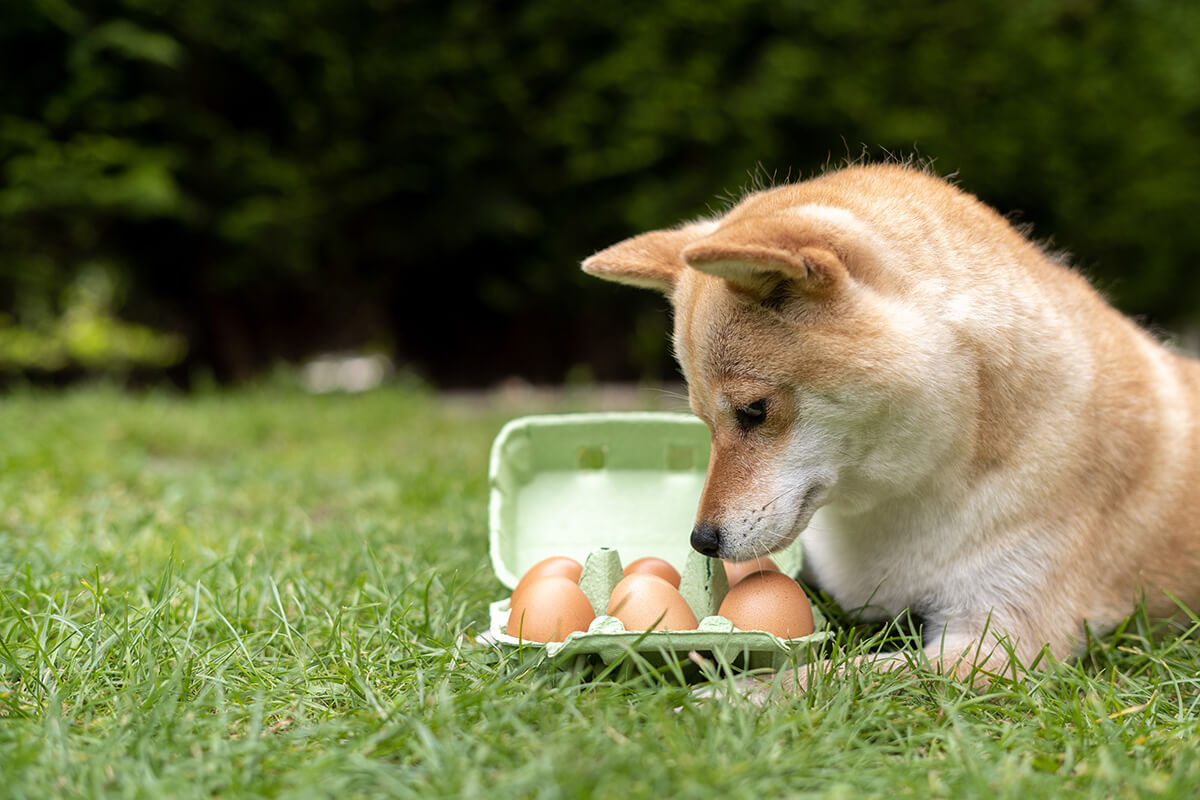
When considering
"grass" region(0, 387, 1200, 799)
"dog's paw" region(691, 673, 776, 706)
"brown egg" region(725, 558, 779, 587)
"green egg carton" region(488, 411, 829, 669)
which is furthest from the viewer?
"green egg carton" region(488, 411, 829, 669)

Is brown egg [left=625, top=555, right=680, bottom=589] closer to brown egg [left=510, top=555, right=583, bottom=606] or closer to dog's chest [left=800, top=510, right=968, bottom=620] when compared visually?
brown egg [left=510, top=555, right=583, bottom=606]

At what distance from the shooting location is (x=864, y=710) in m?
1.90

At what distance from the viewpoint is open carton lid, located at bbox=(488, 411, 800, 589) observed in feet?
9.41

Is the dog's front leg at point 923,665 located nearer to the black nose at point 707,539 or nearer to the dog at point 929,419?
the dog at point 929,419

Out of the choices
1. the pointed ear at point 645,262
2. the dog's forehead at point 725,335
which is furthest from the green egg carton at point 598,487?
the dog's forehead at point 725,335

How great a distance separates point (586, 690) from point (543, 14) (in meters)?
5.18

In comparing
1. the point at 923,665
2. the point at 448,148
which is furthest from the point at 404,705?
the point at 448,148

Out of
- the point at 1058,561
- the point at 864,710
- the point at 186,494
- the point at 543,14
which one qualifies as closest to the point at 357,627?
the point at 864,710

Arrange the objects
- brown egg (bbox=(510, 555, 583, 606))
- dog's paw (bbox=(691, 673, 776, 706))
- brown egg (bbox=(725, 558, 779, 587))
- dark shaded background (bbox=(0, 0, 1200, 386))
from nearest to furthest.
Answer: dog's paw (bbox=(691, 673, 776, 706))
brown egg (bbox=(510, 555, 583, 606))
brown egg (bbox=(725, 558, 779, 587))
dark shaded background (bbox=(0, 0, 1200, 386))

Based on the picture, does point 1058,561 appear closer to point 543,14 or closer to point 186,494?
point 186,494

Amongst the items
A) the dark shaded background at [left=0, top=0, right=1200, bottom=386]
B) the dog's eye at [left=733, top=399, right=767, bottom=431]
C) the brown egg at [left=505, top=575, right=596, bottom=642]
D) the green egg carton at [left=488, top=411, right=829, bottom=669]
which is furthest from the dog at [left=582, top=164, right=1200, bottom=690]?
the dark shaded background at [left=0, top=0, right=1200, bottom=386]

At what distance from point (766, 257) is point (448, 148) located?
478 centimetres

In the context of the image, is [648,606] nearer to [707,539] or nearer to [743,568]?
[707,539]

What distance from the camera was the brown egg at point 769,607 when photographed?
2.12 m
